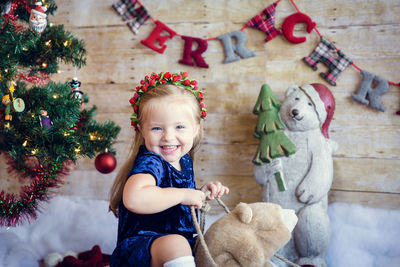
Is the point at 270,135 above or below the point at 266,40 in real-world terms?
below

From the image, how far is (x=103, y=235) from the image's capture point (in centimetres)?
168

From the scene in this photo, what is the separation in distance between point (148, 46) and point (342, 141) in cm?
106

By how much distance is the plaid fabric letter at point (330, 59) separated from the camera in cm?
159

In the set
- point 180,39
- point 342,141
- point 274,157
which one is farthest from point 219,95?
point 342,141

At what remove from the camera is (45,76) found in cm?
143

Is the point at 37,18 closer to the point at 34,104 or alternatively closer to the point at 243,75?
the point at 34,104

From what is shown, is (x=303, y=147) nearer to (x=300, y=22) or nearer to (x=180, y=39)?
(x=300, y=22)

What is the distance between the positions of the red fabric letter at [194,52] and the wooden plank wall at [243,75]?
0.04 metres

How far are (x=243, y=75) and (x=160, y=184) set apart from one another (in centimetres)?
91

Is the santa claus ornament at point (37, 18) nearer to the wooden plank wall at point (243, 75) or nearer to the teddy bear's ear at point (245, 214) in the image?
the wooden plank wall at point (243, 75)

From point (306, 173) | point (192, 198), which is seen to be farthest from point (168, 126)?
point (306, 173)

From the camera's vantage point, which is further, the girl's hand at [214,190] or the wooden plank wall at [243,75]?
the wooden plank wall at [243,75]

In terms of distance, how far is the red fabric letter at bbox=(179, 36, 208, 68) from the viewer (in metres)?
1.71

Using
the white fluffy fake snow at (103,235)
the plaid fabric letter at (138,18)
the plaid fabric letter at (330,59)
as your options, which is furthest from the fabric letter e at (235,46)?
the white fluffy fake snow at (103,235)
